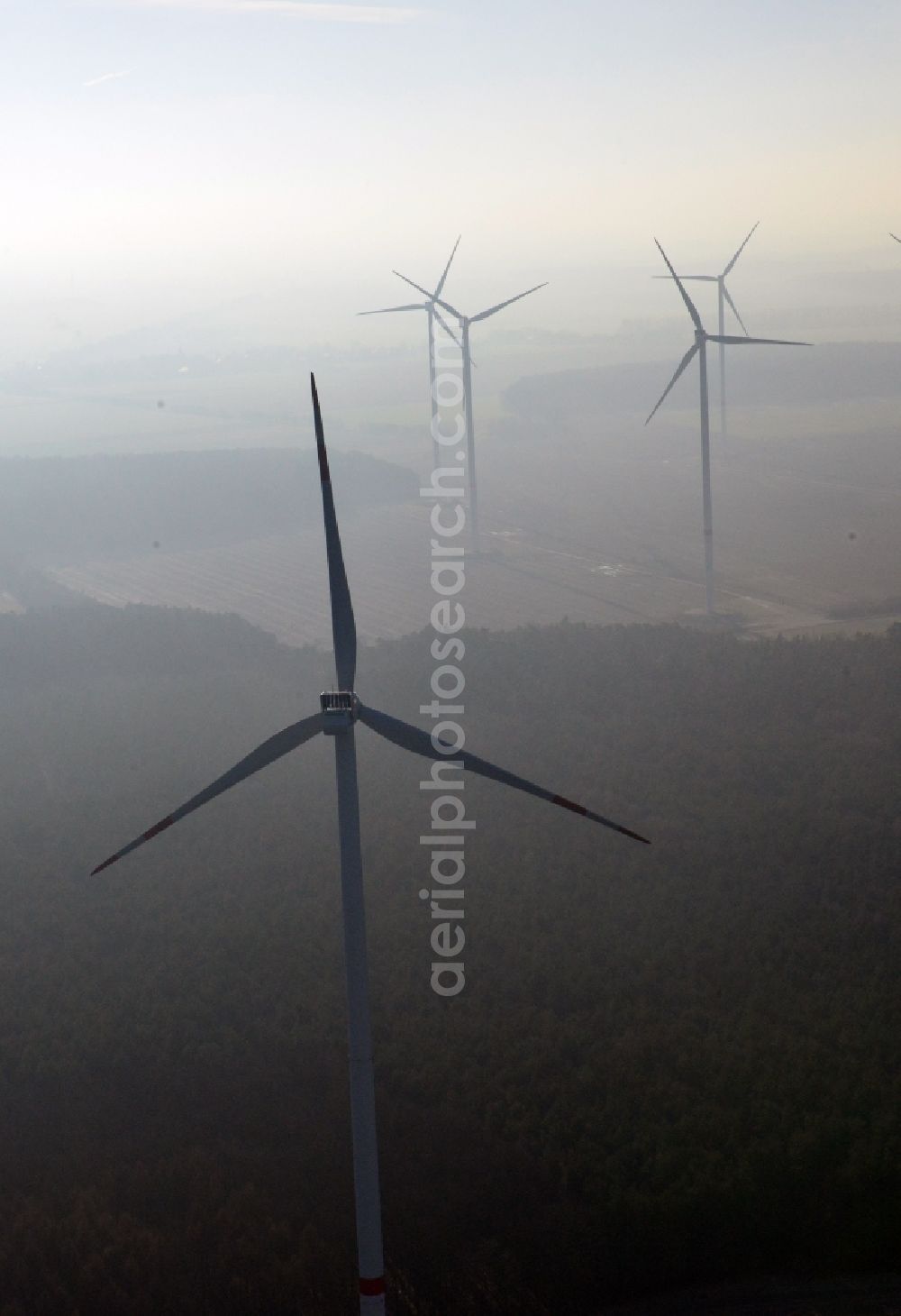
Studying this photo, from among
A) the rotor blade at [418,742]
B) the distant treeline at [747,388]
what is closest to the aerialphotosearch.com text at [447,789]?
the rotor blade at [418,742]

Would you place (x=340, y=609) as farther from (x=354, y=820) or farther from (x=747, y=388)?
(x=747, y=388)

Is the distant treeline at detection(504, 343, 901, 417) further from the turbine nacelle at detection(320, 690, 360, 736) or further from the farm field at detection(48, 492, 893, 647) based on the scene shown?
the turbine nacelle at detection(320, 690, 360, 736)

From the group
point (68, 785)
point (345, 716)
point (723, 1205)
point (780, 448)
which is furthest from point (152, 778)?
point (780, 448)

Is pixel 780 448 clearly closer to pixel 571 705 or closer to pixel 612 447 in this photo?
pixel 612 447

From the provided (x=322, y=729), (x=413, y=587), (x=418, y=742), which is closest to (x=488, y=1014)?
(x=418, y=742)

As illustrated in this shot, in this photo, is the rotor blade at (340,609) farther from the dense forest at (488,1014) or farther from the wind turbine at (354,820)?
the dense forest at (488,1014)

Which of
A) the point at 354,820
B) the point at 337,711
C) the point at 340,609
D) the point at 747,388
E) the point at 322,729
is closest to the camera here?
the point at 337,711

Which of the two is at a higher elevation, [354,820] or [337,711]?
[337,711]
